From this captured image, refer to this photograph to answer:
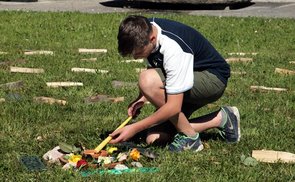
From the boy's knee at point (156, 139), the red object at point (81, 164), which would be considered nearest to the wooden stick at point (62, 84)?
the boy's knee at point (156, 139)

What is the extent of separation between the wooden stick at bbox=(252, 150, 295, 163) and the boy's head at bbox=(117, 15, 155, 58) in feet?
3.52

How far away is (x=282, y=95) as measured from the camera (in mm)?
6441

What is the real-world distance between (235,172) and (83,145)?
3.96 feet

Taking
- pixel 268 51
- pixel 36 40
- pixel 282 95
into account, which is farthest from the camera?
pixel 36 40

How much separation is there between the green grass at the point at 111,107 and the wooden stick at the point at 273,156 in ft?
0.22

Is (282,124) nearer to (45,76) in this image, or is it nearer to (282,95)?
(282,95)

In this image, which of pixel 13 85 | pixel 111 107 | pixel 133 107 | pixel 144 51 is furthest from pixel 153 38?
pixel 13 85

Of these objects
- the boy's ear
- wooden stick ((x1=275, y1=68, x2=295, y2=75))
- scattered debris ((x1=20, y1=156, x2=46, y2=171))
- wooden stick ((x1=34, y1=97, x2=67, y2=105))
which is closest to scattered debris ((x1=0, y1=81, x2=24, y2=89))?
wooden stick ((x1=34, y1=97, x2=67, y2=105))

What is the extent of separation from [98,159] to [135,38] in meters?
0.85

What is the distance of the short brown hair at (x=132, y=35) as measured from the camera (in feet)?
13.7

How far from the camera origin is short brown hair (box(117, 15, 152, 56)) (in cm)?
419

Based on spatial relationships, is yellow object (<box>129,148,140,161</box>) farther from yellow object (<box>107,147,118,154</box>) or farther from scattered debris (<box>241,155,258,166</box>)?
scattered debris (<box>241,155,258,166</box>)

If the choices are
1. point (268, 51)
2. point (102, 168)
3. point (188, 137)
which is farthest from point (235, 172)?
point (268, 51)

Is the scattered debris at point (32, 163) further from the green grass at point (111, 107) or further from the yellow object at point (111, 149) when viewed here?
the yellow object at point (111, 149)
